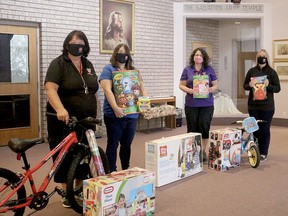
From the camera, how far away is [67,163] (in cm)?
308

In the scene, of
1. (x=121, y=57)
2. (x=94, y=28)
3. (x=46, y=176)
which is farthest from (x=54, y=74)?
(x=94, y=28)

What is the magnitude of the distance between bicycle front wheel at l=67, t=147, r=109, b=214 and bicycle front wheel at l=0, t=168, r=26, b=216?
0.35m

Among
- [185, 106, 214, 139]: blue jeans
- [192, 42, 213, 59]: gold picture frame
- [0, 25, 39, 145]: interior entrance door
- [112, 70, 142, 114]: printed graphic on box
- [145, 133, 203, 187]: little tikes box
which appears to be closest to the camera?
[112, 70, 142, 114]: printed graphic on box

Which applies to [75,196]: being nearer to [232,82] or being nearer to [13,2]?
[13,2]

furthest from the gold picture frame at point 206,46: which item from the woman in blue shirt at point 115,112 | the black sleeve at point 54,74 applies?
the black sleeve at point 54,74

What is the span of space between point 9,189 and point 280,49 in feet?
24.5

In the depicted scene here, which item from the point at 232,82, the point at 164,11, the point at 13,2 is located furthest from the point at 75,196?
the point at 232,82

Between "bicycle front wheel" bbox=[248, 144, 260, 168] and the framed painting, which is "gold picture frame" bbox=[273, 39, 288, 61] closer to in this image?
the framed painting

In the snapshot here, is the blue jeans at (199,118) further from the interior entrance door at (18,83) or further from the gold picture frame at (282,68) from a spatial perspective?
the gold picture frame at (282,68)

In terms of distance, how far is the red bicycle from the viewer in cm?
259

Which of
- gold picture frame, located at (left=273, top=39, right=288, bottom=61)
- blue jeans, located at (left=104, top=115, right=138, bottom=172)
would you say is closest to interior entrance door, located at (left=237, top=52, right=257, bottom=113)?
gold picture frame, located at (left=273, top=39, right=288, bottom=61)

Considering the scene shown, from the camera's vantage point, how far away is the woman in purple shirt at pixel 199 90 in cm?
470

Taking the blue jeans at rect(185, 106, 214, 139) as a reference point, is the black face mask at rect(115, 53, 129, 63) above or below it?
above

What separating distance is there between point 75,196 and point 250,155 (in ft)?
8.69
